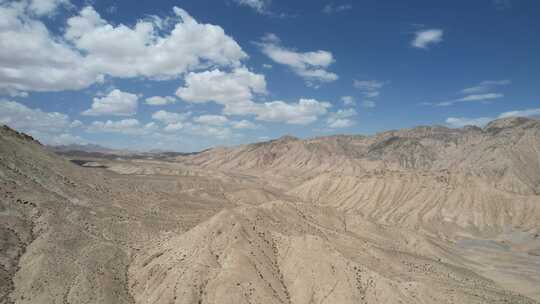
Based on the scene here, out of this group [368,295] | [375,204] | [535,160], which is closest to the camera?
[368,295]

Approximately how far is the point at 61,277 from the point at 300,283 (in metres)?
22.6

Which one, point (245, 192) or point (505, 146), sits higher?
point (505, 146)

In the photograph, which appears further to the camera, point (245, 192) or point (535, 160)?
point (535, 160)

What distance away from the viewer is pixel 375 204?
333 ft

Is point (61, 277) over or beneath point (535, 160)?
beneath

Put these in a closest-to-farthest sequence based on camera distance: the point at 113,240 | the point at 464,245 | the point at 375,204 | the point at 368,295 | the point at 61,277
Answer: the point at 368,295, the point at 61,277, the point at 113,240, the point at 464,245, the point at 375,204

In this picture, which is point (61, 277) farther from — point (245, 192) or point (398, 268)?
point (245, 192)

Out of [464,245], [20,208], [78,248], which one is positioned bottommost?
[464,245]

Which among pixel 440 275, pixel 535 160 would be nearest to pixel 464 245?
pixel 440 275

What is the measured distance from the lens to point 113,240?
154 ft

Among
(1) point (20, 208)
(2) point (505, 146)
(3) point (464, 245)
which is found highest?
(2) point (505, 146)

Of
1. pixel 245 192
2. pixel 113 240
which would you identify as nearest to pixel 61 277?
pixel 113 240

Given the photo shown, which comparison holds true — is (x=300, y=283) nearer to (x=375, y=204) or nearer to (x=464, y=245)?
(x=464, y=245)

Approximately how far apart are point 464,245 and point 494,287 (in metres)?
32.3
